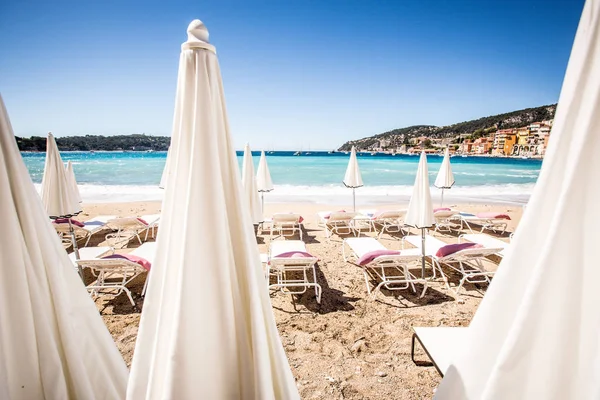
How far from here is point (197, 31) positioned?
4.83ft

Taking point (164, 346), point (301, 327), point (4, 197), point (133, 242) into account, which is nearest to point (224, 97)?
point (4, 197)

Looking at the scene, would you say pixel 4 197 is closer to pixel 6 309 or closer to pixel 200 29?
pixel 6 309

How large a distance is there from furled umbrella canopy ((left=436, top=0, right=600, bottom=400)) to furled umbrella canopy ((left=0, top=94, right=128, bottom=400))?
2201 mm

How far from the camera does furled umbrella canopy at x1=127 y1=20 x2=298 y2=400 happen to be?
1.42m

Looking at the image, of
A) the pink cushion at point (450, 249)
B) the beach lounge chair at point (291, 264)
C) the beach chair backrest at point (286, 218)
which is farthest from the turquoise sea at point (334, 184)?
the pink cushion at point (450, 249)

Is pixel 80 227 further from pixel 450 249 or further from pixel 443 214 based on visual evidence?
pixel 443 214

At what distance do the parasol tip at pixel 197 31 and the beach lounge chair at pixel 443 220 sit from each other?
7.76m

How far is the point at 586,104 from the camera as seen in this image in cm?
112

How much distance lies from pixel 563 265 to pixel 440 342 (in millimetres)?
1751

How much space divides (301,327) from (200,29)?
142 inches

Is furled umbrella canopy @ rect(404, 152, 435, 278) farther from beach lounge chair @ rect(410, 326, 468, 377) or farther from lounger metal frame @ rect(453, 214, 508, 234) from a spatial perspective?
lounger metal frame @ rect(453, 214, 508, 234)

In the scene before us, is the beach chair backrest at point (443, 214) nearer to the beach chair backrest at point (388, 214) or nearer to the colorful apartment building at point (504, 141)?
the beach chair backrest at point (388, 214)

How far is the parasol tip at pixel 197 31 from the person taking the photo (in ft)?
4.81

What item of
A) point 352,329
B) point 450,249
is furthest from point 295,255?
point 450,249
